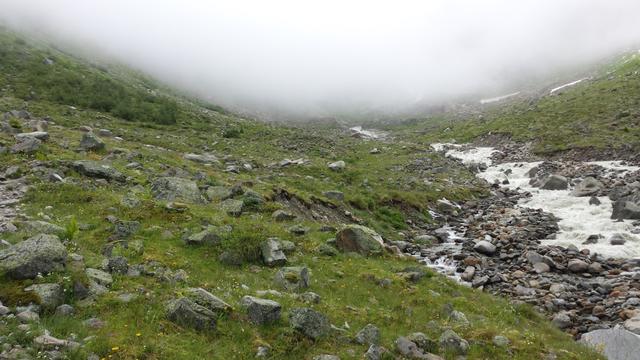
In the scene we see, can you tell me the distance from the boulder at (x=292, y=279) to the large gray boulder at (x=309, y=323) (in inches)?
119

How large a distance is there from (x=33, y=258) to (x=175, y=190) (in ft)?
39.2

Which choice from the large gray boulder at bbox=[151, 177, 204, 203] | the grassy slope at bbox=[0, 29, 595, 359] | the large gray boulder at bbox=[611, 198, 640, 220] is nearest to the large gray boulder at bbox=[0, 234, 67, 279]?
the grassy slope at bbox=[0, 29, 595, 359]

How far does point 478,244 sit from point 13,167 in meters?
24.4

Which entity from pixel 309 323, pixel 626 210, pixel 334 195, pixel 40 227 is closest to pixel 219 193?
pixel 334 195

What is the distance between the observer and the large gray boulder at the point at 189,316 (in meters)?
12.2

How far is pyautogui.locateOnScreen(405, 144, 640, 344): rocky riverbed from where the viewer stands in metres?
20.3

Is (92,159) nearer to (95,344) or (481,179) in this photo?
(95,344)

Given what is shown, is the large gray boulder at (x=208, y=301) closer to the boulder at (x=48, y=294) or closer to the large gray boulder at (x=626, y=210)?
the boulder at (x=48, y=294)

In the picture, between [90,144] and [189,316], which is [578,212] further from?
[90,144]

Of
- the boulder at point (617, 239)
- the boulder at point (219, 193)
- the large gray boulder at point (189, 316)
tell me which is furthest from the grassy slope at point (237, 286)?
the boulder at point (617, 239)

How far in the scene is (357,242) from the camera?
22781mm

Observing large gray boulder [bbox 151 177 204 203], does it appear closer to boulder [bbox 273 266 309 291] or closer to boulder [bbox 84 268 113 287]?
boulder [bbox 273 266 309 291]

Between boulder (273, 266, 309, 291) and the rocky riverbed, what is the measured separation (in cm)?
955

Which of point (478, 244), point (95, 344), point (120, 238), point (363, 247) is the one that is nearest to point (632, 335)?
point (363, 247)
